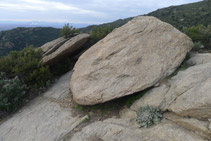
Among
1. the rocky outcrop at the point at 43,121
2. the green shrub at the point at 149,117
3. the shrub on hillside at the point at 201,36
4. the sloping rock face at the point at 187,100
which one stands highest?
the shrub on hillside at the point at 201,36

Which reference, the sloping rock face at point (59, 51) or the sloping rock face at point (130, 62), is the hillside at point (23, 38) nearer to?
the sloping rock face at point (59, 51)

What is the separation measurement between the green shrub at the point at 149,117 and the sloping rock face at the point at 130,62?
89 centimetres

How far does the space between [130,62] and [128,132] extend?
2.74 m

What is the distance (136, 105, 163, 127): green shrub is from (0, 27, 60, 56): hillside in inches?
1388

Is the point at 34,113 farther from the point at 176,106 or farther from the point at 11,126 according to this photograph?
the point at 176,106

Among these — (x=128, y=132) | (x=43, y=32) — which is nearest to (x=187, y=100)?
(x=128, y=132)

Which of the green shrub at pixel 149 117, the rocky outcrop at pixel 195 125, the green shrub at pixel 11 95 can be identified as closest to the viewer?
the rocky outcrop at pixel 195 125

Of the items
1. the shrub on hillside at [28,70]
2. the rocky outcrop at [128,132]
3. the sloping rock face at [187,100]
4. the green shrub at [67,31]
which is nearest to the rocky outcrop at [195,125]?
the sloping rock face at [187,100]

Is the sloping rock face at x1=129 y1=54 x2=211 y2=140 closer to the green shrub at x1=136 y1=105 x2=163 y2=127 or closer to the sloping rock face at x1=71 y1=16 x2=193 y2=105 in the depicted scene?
the green shrub at x1=136 y1=105 x2=163 y2=127

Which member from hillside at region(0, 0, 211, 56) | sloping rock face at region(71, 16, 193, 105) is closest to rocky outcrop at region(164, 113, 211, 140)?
sloping rock face at region(71, 16, 193, 105)

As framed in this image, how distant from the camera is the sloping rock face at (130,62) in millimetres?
6059

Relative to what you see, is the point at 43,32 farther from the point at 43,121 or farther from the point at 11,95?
the point at 43,121

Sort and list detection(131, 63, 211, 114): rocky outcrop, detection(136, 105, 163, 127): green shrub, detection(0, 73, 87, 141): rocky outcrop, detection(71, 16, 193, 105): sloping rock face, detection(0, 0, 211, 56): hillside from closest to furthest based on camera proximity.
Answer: detection(131, 63, 211, 114): rocky outcrop
detection(136, 105, 163, 127): green shrub
detection(0, 73, 87, 141): rocky outcrop
detection(71, 16, 193, 105): sloping rock face
detection(0, 0, 211, 56): hillside

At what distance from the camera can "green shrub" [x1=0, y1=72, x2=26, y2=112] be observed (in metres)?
7.46
